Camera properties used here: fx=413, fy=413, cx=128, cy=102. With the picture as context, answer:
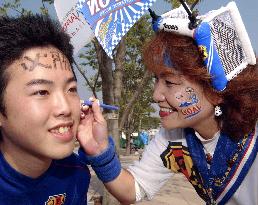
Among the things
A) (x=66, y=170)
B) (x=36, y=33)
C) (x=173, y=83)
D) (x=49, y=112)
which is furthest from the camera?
(x=173, y=83)

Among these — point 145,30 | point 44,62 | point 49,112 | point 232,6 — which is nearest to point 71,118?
point 49,112

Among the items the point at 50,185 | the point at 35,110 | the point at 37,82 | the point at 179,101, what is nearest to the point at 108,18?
the point at 179,101

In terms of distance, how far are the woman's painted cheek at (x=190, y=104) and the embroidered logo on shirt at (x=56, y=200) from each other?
1.02 metres

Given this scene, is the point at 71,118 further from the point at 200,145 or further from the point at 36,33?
the point at 200,145

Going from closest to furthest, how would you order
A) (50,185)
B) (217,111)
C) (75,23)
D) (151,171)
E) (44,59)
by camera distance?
(44,59), (50,185), (217,111), (75,23), (151,171)

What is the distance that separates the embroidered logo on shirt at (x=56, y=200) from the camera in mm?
2598

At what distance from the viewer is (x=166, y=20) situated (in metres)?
2.91

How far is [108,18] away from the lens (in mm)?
3100

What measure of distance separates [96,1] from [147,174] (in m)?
1.40

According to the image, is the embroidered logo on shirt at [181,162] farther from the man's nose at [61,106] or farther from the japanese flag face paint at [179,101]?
the man's nose at [61,106]

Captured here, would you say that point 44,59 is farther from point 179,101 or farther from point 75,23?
point 179,101

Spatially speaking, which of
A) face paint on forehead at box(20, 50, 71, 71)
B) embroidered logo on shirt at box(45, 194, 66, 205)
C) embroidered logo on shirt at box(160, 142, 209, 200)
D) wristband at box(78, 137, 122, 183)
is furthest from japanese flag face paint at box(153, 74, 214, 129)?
embroidered logo on shirt at box(45, 194, 66, 205)

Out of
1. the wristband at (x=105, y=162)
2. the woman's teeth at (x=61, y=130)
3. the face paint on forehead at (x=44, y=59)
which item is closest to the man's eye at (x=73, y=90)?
the face paint on forehead at (x=44, y=59)

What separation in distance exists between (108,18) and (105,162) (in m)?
1.08
